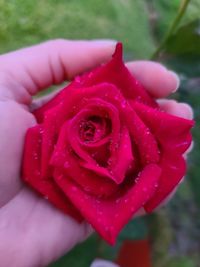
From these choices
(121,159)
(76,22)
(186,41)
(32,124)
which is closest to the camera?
(121,159)

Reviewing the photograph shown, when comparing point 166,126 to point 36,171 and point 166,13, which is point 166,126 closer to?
point 36,171

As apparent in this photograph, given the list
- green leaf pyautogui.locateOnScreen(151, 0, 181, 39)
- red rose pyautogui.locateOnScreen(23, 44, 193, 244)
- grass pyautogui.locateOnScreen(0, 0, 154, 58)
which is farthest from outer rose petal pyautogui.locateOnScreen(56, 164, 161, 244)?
green leaf pyautogui.locateOnScreen(151, 0, 181, 39)

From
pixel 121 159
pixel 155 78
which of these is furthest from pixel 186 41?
pixel 121 159

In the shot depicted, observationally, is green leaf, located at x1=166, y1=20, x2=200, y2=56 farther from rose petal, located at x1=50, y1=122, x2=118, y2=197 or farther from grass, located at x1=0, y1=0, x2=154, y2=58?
rose petal, located at x1=50, y1=122, x2=118, y2=197

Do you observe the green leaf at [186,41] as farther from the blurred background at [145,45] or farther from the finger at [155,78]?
the finger at [155,78]

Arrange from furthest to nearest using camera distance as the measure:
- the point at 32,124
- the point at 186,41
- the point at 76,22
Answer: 1. the point at 76,22
2. the point at 186,41
3. the point at 32,124

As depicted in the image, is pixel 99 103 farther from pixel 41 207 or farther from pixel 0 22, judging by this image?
pixel 0 22

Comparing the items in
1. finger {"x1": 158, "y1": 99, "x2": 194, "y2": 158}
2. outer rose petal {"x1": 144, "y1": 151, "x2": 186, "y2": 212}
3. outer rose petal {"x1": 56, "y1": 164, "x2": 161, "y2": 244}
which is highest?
outer rose petal {"x1": 56, "y1": 164, "x2": 161, "y2": 244}
